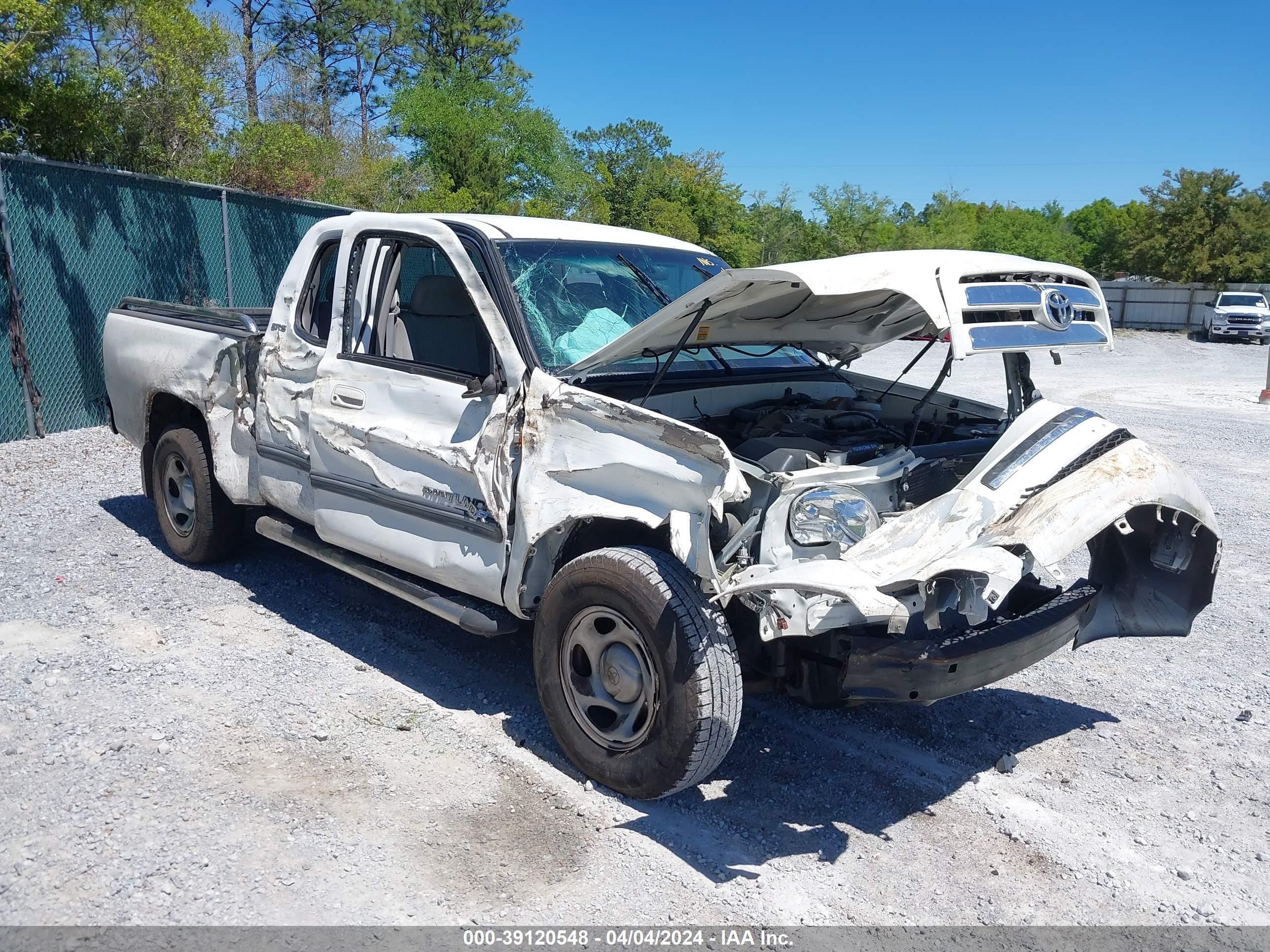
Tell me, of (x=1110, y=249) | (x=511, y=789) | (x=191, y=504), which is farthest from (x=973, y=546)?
(x=1110, y=249)

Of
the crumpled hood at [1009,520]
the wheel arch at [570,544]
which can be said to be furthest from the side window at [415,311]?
the crumpled hood at [1009,520]

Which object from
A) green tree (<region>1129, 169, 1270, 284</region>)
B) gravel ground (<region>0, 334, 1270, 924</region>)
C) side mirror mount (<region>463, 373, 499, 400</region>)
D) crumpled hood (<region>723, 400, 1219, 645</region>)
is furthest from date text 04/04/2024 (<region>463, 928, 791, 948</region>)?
green tree (<region>1129, 169, 1270, 284</region>)

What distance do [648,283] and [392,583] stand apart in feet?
6.04

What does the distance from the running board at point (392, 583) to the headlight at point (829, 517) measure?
4.33 feet

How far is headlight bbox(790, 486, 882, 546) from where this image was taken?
3393mm

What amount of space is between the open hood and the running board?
1.05m

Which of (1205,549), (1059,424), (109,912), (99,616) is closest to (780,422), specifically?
(1059,424)

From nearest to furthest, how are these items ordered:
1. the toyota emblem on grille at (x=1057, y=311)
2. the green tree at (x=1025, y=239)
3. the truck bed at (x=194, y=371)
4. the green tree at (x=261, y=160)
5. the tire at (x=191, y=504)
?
the toyota emblem on grille at (x=1057, y=311) → the truck bed at (x=194, y=371) → the tire at (x=191, y=504) → the green tree at (x=261, y=160) → the green tree at (x=1025, y=239)

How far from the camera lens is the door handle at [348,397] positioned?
4594 mm

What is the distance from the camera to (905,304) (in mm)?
4262

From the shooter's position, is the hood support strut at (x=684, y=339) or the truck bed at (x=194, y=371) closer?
the hood support strut at (x=684, y=339)

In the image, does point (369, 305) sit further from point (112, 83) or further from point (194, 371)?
point (112, 83)

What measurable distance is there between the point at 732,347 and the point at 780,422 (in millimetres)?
628

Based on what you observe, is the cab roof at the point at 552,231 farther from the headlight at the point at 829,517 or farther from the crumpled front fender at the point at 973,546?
the crumpled front fender at the point at 973,546
